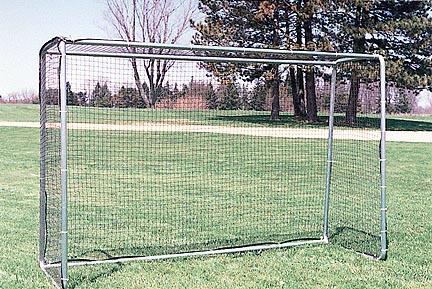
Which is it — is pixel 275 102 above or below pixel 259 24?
below

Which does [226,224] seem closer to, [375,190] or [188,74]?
[188,74]

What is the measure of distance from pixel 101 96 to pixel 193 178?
4794 mm

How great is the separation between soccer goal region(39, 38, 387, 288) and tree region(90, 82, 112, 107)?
16mm

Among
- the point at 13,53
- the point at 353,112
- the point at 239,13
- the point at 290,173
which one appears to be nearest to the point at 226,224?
the point at 353,112

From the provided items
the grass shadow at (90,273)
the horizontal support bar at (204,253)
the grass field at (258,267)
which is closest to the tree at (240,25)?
the grass field at (258,267)

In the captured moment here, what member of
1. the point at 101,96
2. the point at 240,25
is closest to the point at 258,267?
the point at 101,96

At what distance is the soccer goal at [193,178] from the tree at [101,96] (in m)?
0.02

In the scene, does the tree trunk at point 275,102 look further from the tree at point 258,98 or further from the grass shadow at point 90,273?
the grass shadow at point 90,273

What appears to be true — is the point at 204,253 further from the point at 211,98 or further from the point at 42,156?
the point at 211,98

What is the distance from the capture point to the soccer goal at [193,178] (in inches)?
216

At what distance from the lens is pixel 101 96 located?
23.8 ft

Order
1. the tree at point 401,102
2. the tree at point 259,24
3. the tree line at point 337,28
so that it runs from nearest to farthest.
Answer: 1. the tree at point 401,102
2. the tree line at point 337,28
3. the tree at point 259,24

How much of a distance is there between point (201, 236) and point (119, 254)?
1.11 meters

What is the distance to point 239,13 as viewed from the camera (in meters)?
29.4
